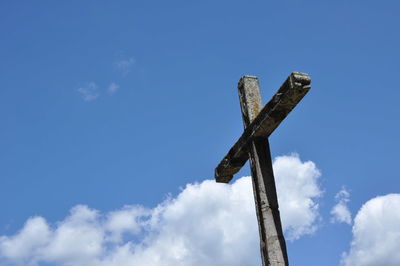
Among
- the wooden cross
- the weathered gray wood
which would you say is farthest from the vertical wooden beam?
the weathered gray wood

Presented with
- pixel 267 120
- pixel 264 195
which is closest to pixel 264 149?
pixel 267 120

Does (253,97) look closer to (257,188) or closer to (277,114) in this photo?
(277,114)

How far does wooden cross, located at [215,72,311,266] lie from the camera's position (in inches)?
209

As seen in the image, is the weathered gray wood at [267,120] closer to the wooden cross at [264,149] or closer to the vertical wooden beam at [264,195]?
the wooden cross at [264,149]

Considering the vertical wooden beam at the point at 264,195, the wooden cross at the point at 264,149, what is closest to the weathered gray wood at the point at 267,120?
the wooden cross at the point at 264,149

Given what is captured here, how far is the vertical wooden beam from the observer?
17.5 ft

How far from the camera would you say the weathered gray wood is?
5273 mm

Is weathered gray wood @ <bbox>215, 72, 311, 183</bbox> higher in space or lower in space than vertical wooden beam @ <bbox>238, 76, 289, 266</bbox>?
higher

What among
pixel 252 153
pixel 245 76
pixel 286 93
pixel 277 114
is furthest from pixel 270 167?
pixel 245 76

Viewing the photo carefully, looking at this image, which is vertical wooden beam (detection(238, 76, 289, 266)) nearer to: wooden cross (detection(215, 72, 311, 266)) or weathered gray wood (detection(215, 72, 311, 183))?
wooden cross (detection(215, 72, 311, 266))

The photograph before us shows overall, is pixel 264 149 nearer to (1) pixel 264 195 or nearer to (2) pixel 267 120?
(2) pixel 267 120

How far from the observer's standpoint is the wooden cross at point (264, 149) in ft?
17.4

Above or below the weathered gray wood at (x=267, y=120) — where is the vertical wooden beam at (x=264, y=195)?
below

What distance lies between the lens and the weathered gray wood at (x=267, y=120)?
527 centimetres
